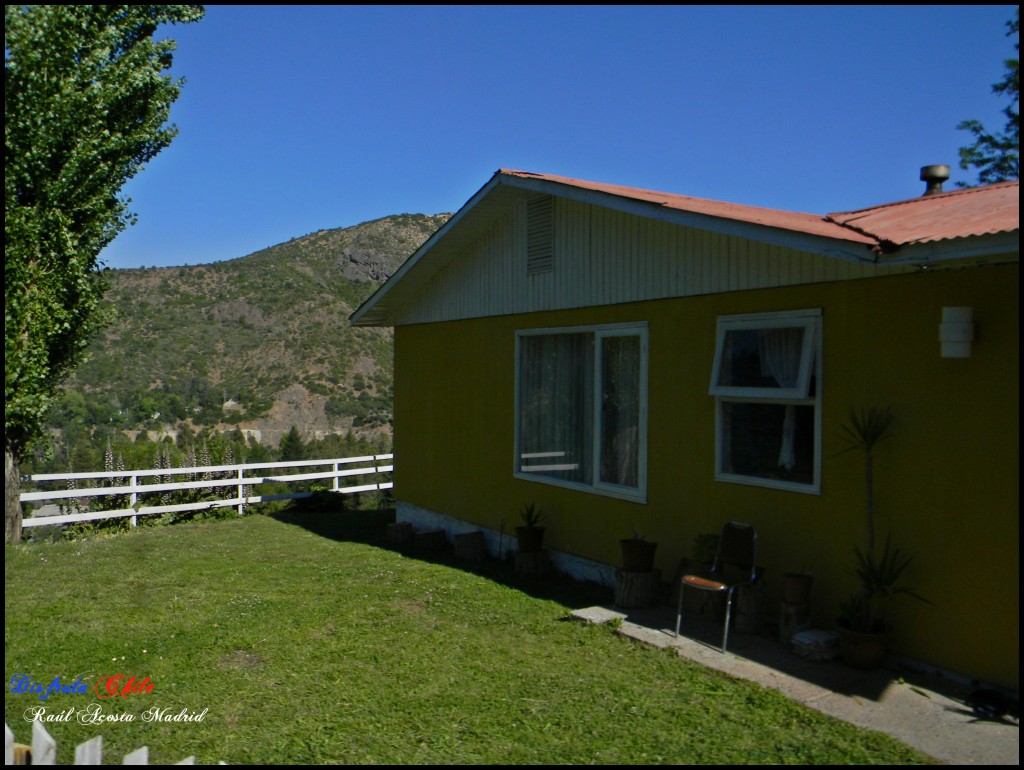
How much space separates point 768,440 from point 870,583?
1.34m

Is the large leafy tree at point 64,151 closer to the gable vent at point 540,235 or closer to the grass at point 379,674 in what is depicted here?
the grass at point 379,674

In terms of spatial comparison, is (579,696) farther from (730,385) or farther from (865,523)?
(730,385)

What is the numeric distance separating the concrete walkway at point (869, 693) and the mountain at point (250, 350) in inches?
897

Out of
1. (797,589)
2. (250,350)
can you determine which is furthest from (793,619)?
(250,350)

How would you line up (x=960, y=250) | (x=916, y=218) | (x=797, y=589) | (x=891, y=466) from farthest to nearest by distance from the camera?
(x=916, y=218)
(x=797, y=589)
(x=891, y=466)
(x=960, y=250)

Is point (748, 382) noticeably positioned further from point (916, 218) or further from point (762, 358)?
point (916, 218)

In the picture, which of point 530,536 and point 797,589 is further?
point 530,536

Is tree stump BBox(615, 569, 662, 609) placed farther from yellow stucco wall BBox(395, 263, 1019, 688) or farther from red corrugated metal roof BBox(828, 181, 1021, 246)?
red corrugated metal roof BBox(828, 181, 1021, 246)

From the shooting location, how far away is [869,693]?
470 centimetres

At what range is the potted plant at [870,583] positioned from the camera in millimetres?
4980

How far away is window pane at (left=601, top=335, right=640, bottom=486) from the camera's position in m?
7.33

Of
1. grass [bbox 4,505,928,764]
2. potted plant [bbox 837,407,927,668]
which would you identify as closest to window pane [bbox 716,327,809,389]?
potted plant [bbox 837,407,927,668]

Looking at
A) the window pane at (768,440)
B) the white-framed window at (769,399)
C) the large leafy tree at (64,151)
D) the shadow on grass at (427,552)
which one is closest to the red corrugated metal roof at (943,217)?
the white-framed window at (769,399)

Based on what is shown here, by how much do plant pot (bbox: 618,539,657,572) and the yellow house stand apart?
26 cm
